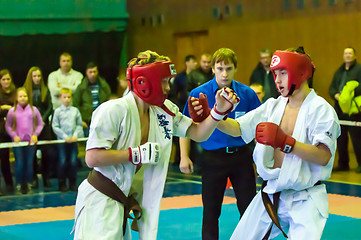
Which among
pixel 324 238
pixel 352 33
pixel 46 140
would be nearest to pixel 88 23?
pixel 46 140

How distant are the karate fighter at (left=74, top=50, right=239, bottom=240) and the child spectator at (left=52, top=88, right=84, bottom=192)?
528 cm

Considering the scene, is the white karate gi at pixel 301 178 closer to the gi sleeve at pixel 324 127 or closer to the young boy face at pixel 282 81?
the gi sleeve at pixel 324 127

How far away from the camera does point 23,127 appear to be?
8.84 meters

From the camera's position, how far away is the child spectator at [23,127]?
8.80 m

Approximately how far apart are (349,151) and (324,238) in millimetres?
3793

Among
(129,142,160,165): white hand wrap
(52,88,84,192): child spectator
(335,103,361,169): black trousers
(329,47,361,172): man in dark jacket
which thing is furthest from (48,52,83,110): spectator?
(129,142,160,165): white hand wrap

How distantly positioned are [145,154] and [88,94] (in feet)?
21.4

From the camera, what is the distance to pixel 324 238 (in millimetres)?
6133

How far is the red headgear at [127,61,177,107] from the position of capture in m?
3.78

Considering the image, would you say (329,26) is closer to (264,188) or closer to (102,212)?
(264,188)

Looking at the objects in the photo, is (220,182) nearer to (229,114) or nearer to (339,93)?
(229,114)

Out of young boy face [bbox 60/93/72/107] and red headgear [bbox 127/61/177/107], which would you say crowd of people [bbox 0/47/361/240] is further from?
young boy face [bbox 60/93/72/107]

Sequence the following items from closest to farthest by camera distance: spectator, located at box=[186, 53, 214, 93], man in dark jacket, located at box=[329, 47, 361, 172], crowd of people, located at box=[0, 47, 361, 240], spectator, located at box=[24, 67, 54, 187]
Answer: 1. crowd of people, located at box=[0, 47, 361, 240]
2. spectator, located at box=[24, 67, 54, 187]
3. man in dark jacket, located at box=[329, 47, 361, 172]
4. spectator, located at box=[186, 53, 214, 93]

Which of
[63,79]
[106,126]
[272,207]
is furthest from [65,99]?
[106,126]
